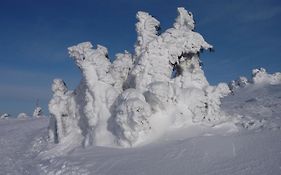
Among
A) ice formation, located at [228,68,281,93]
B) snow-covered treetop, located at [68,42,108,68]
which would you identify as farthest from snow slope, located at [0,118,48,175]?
ice formation, located at [228,68,281,93]

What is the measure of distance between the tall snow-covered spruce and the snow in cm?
4

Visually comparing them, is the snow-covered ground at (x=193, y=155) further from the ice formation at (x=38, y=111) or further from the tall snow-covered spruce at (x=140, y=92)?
the ice formation at (x=38, y=111)

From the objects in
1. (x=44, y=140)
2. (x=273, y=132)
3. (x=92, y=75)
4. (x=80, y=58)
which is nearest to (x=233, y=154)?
(x=273, y=132)

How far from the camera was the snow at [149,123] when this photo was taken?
10180mm

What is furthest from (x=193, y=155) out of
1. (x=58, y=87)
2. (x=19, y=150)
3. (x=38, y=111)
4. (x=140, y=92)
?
(x=38, y=111)

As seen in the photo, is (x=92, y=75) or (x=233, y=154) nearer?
(x=233, y=154)

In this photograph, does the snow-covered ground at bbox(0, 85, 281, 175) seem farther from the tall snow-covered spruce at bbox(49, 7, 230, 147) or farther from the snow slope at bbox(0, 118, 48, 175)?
the tall snow-covered spruce at bbox(49, 7, 230, 147)

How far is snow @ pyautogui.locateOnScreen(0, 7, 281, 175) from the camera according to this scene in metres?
10.2

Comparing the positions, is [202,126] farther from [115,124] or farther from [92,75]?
[92,75]

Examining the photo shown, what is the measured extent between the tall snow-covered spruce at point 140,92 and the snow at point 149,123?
4 centimetres

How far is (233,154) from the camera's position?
974 cm

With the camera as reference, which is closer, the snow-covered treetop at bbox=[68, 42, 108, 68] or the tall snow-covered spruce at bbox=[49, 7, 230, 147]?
the tall snow-covered spruce at bbox=[49, 7, 230, 147]

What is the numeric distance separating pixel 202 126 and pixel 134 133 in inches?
99.5

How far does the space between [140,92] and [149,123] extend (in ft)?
5.11
